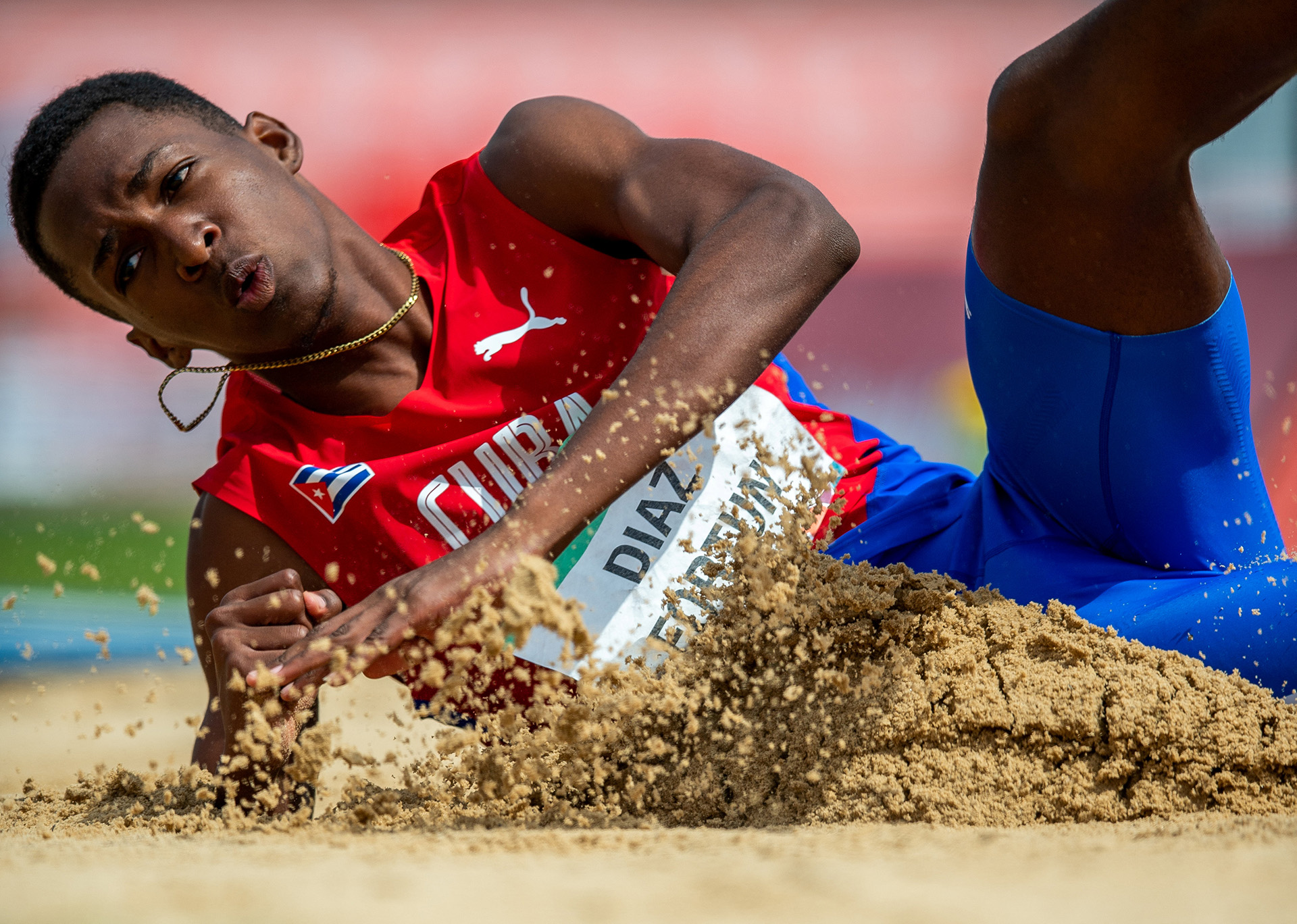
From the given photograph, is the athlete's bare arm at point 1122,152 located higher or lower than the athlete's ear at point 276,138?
higher

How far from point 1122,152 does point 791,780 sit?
2.43 ft

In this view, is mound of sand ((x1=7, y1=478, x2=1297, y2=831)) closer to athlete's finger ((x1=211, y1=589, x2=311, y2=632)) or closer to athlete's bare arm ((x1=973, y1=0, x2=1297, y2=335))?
athlete's finger ((x1=211, y1=589, x2=311, y2=632))

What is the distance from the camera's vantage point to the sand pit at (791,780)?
0.78 m

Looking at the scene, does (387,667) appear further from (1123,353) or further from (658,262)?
(1123,353)

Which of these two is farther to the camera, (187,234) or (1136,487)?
(187,234)

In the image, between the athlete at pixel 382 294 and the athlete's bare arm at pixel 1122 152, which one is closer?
the athlete's bare arm at pixel 1122 152

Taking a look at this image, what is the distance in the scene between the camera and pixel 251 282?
137 centimetres

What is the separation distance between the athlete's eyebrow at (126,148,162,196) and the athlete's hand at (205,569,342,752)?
566 millimetres

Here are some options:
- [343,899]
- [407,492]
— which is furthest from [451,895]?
[407,492]

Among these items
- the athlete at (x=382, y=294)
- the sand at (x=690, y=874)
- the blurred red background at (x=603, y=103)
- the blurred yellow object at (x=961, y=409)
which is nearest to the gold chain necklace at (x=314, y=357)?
the athlete at (x=382, y=294)

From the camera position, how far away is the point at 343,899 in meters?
0.71

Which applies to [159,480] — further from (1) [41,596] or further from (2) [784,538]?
(2) [784,538]

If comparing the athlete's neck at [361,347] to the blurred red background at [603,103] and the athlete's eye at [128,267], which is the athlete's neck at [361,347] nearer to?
the athlete's eye at [128,267]

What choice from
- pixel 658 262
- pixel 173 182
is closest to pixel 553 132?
pixel 658 262
